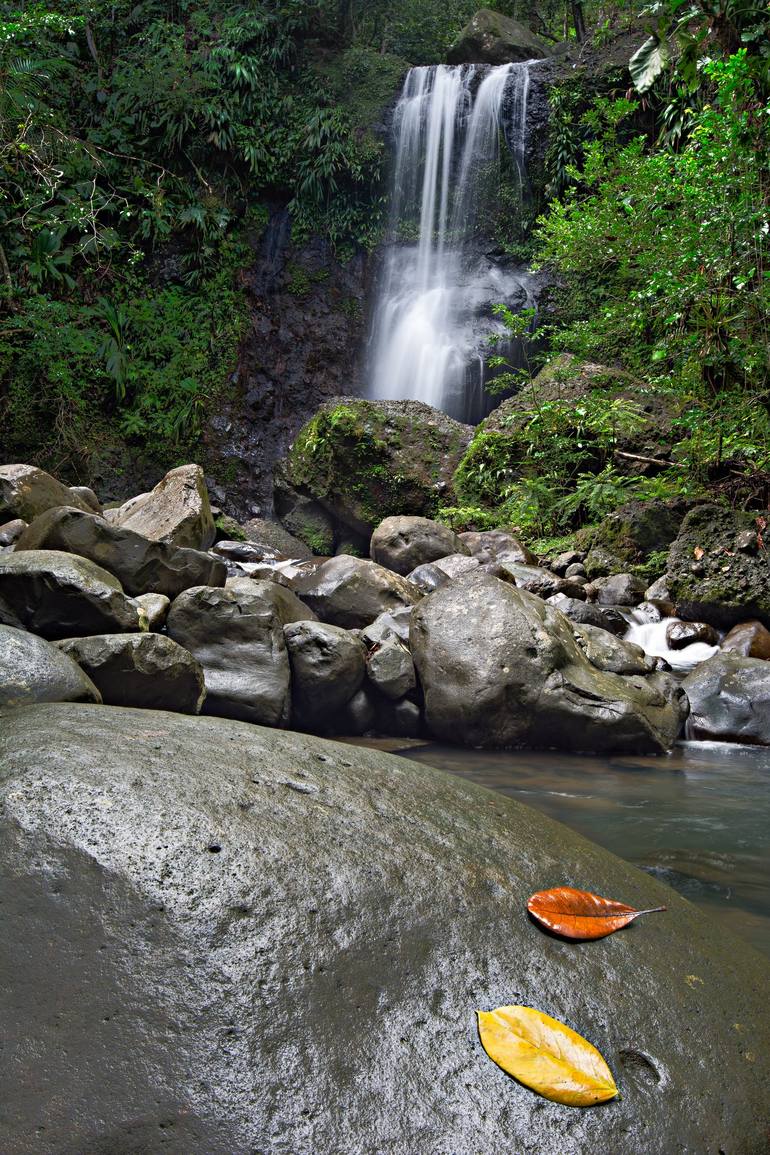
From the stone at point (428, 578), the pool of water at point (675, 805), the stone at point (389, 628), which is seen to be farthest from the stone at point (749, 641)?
the stone at point (389, 628)

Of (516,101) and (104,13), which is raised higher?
(104,13)

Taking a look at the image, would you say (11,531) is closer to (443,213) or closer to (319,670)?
(319,670)

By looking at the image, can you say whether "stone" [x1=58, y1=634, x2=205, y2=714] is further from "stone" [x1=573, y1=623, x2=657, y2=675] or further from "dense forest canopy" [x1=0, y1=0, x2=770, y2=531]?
"dense forest canopy" [x1=0, y1=0, x2=770, y2=531]

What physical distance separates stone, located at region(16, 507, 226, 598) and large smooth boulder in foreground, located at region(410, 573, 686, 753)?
1854 mm

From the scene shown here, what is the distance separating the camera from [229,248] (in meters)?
15.8

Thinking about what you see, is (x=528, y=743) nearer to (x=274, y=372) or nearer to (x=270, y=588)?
(x=270, y=588)

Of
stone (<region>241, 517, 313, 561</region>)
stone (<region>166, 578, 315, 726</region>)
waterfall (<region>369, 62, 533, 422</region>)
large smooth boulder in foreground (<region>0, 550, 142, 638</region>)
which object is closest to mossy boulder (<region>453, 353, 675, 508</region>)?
stone (<region>241, 517, 313, 561</region>)

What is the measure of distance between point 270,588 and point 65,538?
1.36 m

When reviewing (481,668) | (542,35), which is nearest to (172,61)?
(542,35)

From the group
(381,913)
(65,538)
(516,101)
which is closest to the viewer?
(381,913)

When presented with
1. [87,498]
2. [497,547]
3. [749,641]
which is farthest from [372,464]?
[749,641]

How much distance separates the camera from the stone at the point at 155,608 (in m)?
4.61

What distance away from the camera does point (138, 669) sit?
3.65 meters

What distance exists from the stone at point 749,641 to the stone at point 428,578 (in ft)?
7.84
